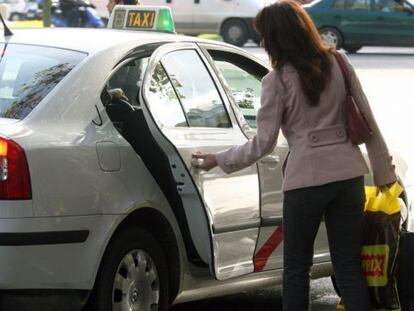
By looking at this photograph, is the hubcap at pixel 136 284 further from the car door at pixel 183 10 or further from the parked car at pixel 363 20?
the car door at pixel 183 10

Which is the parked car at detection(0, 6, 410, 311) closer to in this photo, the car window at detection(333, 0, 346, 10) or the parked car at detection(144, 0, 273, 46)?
the car window at detection(333, 0, 346, 10)

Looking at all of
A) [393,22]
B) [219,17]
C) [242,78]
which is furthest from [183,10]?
[242,78]

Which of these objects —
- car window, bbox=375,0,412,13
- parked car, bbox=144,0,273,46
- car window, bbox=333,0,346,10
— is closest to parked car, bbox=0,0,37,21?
parked car, bbox=144,0,273,46

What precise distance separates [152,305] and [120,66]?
1.15 metres

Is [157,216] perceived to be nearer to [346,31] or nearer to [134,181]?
[134,181]

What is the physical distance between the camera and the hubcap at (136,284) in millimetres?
4754

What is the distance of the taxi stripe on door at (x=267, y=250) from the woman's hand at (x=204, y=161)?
744 millimetres

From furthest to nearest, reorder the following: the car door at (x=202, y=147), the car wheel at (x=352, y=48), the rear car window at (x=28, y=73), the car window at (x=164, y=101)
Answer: the car wheel at (x=352, y=48) < the car window at (x=164, y=101) < the car door at (x=202, y=147) < the rear car window at (x=28, y=73)

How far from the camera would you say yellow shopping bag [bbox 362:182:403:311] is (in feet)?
15.5

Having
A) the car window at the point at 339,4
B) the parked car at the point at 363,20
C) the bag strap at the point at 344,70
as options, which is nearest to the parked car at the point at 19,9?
the parked car at the point at 363,20

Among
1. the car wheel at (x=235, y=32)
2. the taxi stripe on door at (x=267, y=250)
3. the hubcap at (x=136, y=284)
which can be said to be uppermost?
the hubcap at (x=136, y=284)

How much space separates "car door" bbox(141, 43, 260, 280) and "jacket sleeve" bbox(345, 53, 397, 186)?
0.82 meters

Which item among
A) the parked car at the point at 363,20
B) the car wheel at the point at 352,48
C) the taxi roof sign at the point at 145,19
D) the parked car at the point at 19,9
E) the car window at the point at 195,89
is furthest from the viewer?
the parked car at the point at 19,9

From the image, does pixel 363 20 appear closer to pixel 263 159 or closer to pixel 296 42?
pixel 263 159
